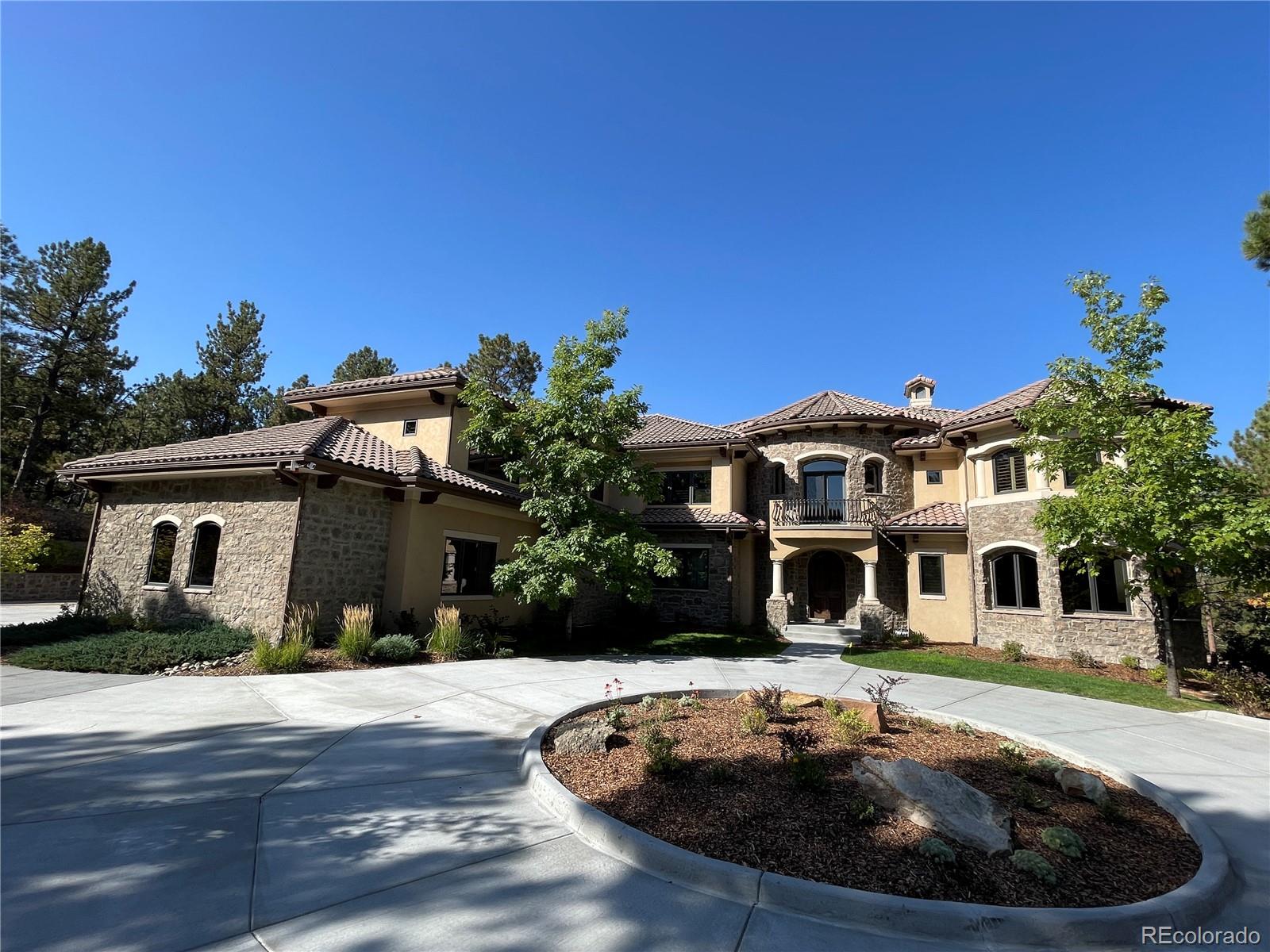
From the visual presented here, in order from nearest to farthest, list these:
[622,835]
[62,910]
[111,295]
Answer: [62,910]
[622,835]
[111,295]

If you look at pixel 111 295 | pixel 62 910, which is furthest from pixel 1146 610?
pixel 111 295

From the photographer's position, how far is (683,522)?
1984 cm

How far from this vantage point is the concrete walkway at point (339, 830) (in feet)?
10.1

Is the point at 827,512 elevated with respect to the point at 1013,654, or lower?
elevated

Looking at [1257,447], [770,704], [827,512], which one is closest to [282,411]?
[827,512]

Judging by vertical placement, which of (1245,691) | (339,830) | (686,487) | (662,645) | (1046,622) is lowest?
(339,830)

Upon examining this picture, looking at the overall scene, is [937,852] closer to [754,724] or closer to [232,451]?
[754,724]

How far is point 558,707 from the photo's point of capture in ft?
26.2

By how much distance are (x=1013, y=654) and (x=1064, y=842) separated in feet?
43.9

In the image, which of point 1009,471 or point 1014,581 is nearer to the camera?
point 1014,581

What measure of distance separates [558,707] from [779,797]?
4064 millimetres

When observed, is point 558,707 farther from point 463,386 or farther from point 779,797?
point 463,386

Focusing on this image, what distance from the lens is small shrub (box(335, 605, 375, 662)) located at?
34.7 ft

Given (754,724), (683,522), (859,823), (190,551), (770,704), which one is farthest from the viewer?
(683,522)
